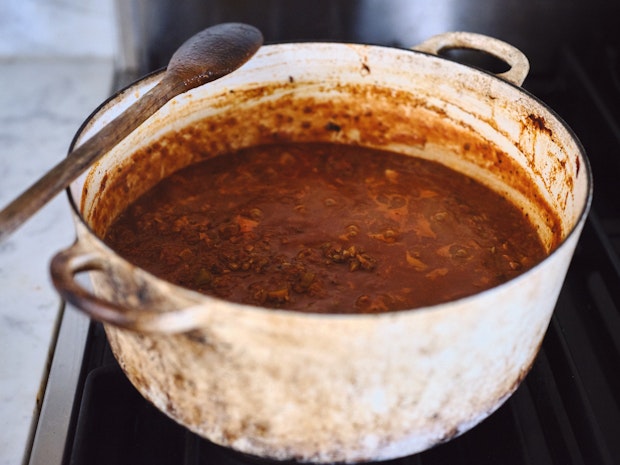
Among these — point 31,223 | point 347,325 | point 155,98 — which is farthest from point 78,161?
point 31,223

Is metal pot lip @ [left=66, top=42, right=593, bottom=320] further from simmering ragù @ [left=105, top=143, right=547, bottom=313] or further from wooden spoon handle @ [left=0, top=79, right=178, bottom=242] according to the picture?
simmering ragù @ [left=105, top=143, right=547, bottom=313]

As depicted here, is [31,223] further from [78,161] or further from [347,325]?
[347,325]

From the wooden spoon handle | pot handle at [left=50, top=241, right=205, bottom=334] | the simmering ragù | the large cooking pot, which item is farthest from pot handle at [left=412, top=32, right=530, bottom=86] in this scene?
pot handle at [left=50, top=241, right=205, bottom=334]

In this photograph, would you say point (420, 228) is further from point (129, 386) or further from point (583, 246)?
point (129, 386)

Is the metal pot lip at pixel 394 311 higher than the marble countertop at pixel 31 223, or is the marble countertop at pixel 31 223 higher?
the metal pot lip at pixel 394 311

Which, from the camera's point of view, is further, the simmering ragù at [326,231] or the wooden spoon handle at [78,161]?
the simmering ragù at [326,231]

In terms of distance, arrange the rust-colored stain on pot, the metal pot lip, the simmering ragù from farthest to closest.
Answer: the rust-colored stain on pot < the simmering ragù < the metal pot lip

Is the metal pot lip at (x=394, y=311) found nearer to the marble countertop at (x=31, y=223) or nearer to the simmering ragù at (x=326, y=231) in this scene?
the simmering ragù at (x=326, y=231)

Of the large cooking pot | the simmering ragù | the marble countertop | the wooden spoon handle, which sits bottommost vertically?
the marble countertop

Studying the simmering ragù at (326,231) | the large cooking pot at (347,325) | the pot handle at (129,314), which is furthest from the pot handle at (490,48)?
the pot handle at (129,314)
